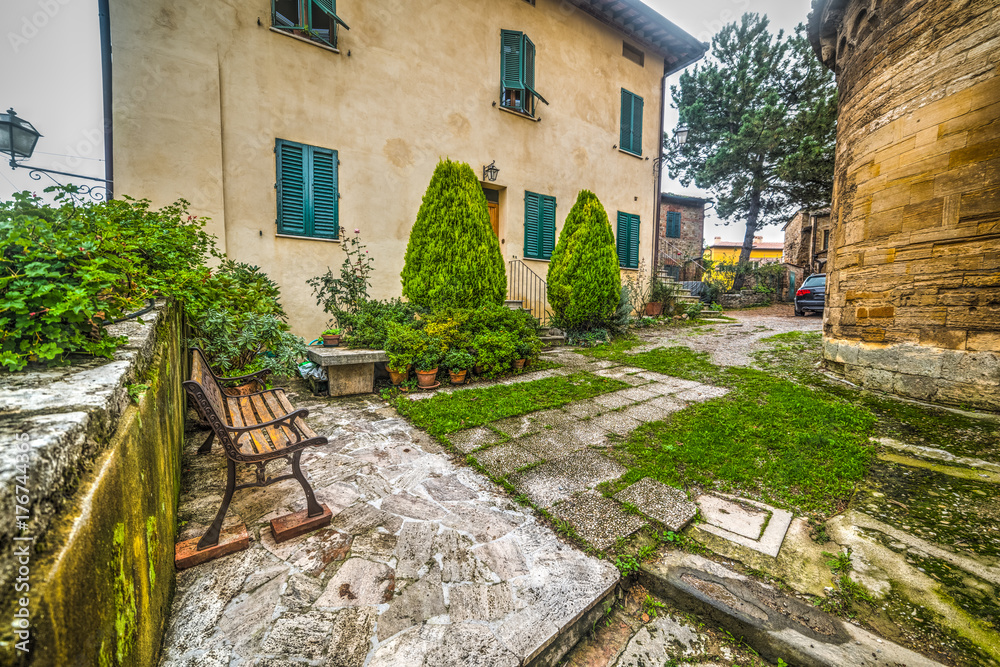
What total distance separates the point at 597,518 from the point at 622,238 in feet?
29.0

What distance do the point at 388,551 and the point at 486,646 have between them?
693 millimetres

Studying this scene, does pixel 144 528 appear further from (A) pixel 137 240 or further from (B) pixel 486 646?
(A) pixel 137 240

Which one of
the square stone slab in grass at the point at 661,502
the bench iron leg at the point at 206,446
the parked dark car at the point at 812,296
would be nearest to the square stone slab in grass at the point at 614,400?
the square stone slab in grass at the point at 661,502

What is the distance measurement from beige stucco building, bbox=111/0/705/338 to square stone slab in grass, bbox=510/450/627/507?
4659mm

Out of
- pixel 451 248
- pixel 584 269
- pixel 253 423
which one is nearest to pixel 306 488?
pixel 253 423

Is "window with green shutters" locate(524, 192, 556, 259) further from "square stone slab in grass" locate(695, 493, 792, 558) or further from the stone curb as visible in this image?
the stone curb

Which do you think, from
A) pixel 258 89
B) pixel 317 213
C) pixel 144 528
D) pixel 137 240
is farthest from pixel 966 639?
pixel 258 89

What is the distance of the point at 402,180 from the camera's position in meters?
6.59

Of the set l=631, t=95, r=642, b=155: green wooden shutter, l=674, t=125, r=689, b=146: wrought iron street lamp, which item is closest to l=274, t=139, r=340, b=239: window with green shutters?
l=631, t=95, r=642, b=155: green wooden shutter

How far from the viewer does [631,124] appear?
32.0 ft

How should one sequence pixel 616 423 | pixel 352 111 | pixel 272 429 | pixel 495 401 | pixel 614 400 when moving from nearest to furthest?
1. pixel 272 429
2. pixel 616 423
3. pixel 495 401
4. pixel 614 400
5. pixel 352 111

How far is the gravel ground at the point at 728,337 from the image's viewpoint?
6504mm

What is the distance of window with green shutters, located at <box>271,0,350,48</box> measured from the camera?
218 inches

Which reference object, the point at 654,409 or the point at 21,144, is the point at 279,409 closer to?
the point at 654,409
